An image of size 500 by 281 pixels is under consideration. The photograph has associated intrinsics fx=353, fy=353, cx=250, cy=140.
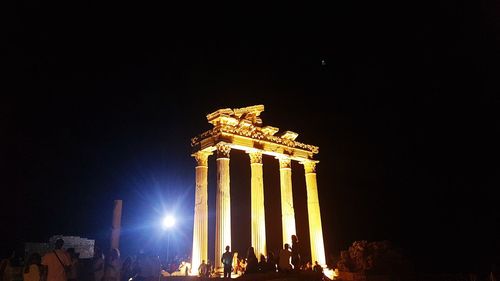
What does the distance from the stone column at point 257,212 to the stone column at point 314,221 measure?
4.43m

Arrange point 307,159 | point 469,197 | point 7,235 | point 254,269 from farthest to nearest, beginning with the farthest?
point 469,197 → point 307,159 → point 7,235 → point 254,269

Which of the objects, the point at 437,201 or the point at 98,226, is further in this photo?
the point at 437,201

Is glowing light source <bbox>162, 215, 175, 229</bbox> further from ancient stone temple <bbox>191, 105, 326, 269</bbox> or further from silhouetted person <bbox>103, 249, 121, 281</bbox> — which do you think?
silhouetted person <bbox>103, 249, 121, 281</bbox>

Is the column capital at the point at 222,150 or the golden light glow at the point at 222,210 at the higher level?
the column capital at the point at 222,150

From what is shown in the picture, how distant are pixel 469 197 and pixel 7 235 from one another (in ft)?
133

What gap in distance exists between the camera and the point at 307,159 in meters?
28.0

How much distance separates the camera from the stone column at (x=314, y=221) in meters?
25.4

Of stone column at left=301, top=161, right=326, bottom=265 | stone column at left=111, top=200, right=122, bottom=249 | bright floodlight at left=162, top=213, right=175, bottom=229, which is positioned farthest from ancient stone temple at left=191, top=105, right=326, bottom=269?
Answer: bright floodlight at left=162, top=213, right=175, bottom=229

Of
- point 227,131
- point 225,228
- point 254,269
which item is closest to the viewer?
point 254,269

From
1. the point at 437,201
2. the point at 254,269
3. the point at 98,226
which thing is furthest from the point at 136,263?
the point at 437,201

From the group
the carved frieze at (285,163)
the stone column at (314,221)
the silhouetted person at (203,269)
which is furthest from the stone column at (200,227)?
the stone column at (314,221)

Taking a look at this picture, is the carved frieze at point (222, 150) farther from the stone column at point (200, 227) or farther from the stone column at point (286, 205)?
the stone column at point (286, 205)

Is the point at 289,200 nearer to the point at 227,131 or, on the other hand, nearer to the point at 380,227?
the point at 227,131

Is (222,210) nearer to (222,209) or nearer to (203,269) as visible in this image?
(222,209)
